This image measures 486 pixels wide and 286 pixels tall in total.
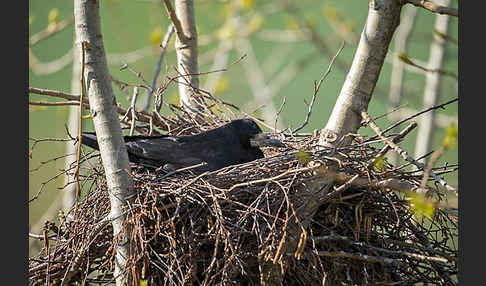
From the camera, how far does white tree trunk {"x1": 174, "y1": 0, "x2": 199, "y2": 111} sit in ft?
14.3

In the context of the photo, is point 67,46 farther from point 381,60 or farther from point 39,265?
point 381,60

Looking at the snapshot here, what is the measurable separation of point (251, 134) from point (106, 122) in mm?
1460

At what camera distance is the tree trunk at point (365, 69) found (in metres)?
2.63

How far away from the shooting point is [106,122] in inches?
104

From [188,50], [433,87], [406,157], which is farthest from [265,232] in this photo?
[433,87]

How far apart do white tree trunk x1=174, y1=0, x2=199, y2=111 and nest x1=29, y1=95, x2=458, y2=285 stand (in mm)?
1367

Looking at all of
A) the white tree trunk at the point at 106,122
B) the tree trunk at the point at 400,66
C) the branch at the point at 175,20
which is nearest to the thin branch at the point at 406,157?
the white tree trunk at the point at 106,122

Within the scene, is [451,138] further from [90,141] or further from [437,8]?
[90,141]

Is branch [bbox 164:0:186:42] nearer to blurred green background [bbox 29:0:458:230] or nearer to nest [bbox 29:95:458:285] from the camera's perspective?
blurred green background [bbox 29:0:458:230]

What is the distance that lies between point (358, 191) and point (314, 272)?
19.1 inches

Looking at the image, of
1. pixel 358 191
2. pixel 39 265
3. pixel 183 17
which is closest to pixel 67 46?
pixel 183 17

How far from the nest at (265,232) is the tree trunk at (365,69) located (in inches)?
5.1

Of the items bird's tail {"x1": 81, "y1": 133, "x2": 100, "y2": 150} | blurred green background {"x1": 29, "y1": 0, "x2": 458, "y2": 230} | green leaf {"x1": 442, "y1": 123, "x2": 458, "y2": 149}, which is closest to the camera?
green leaf {"x1": 442, "y1": 123, "x2": 458, "y2": 149}

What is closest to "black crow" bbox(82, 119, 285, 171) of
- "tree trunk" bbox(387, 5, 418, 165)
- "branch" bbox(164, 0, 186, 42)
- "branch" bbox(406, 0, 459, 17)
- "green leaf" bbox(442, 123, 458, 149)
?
"branch" bbox(164, 0, 186, 42)
